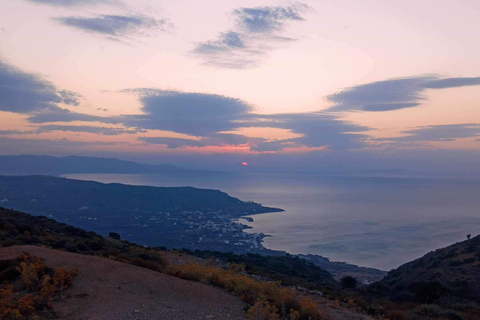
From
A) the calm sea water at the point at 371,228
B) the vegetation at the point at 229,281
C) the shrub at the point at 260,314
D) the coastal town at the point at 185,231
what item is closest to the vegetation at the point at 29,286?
the vegetation at the point at 229,281

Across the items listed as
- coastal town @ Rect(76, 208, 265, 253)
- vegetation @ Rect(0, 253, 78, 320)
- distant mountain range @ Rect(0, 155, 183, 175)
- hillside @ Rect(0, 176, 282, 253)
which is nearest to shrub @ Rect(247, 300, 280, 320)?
vegetation @ Rect(0, 253, 78, 320)

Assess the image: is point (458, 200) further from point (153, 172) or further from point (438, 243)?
point (153, 172)

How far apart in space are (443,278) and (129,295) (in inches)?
690

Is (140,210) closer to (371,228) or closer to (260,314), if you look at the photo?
(371,228)

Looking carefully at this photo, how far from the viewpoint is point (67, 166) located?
14475cm

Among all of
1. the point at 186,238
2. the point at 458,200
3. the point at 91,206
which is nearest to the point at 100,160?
the point at 91,206

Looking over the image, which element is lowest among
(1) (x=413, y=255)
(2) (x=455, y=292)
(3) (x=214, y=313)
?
(1) (x=413, y=255)

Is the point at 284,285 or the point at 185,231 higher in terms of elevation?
the point at 284,285

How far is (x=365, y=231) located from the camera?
62.6m

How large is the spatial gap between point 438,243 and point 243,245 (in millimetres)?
31019

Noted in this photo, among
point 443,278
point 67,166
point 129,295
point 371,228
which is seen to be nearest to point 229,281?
point 129,295

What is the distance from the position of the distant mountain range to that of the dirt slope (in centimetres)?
12510

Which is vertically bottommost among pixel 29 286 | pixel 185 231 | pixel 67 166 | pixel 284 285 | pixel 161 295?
pixel 185 231

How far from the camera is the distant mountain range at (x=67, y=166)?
120812mm
